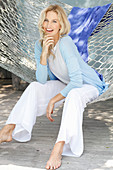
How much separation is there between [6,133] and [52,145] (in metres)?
0.32

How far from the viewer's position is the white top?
186 cm

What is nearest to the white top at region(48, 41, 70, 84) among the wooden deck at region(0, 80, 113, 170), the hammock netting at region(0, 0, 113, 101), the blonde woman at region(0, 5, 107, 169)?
the blonde woman at region(0, 5, 107, 169)

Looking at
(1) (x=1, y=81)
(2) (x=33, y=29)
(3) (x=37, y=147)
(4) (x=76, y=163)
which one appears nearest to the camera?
(4) (x=76, y=163)

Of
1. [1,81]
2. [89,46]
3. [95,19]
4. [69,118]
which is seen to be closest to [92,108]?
[89,46]

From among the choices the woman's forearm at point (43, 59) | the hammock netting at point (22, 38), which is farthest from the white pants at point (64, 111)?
the hammock netting at point (22, 38)

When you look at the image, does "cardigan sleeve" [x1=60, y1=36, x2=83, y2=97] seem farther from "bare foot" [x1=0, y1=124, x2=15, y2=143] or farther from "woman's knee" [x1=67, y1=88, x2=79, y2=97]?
"bare foot" [x1=0, y1=124, x2=15, y2=143]

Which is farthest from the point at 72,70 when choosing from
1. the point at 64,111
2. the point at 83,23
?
the point at 83,23

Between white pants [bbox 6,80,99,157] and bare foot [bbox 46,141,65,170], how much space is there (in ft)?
0.13

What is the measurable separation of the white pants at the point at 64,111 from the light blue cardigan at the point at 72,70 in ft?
0.17

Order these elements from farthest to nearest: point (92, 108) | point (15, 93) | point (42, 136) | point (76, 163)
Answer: point (15, 93)
point (92, 108)
point (42, 136)
point (76, 163)

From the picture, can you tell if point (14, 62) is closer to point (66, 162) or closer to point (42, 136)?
point (42, 136)

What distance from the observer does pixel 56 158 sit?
157cm

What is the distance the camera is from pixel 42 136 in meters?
2.07

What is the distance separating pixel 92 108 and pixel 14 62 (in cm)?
102
